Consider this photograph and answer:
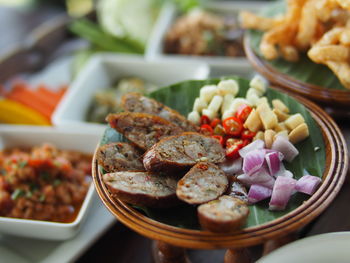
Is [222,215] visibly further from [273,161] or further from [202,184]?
[273,161]

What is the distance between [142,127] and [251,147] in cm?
41

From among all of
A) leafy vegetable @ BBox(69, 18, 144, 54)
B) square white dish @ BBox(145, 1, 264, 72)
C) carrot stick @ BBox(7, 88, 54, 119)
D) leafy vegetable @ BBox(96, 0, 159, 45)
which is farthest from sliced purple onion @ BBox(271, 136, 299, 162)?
leafy vegetable @ BBox(96, 0, 159, 45)

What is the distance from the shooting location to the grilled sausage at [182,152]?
1.31 metres

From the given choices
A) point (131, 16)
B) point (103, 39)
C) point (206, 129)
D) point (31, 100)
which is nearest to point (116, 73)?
point (103, 39)

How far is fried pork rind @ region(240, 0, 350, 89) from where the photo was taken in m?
1.70

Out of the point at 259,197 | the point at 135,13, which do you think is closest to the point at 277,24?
the point at 259,197

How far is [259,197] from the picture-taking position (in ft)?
4.28

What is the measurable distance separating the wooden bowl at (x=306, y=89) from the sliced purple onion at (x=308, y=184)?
0.53 metres

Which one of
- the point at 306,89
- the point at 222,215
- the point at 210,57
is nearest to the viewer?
the point at 222,215

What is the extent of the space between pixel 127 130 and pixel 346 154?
0.79 meters

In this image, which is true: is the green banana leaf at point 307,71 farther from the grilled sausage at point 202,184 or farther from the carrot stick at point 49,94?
the carrot stick at point 49,94

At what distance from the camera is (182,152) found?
1375mm

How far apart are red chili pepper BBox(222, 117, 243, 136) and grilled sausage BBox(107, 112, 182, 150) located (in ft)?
0.62

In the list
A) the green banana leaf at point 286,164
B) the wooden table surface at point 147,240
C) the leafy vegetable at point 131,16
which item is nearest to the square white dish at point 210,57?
the leafy vegetable at point 131,16
